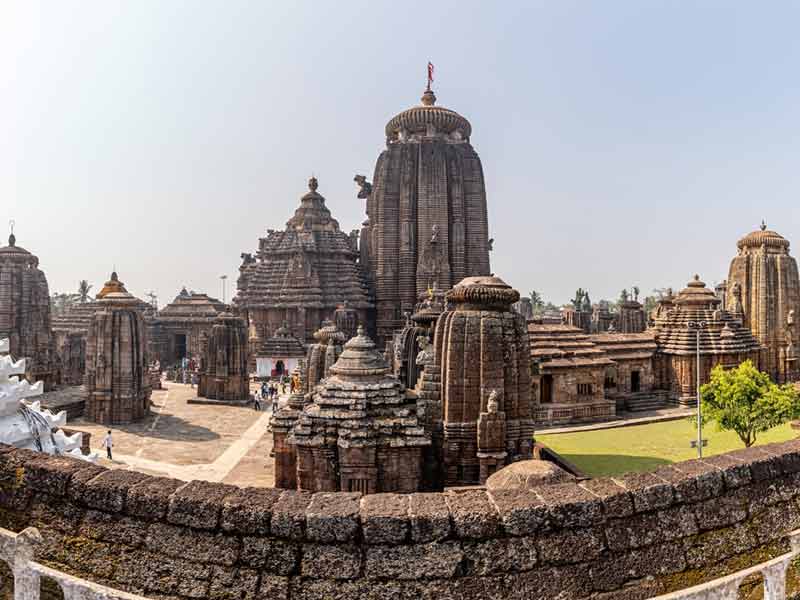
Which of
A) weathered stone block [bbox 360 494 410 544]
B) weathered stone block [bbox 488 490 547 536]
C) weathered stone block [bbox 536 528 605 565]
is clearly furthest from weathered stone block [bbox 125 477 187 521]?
weathered stone block [bbox 536 528 605 565]

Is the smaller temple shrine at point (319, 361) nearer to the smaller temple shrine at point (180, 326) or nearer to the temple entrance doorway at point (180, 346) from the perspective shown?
the smaller temple shrine at point (180, 326)

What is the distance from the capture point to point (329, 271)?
44844 mm

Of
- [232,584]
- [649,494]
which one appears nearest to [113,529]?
[232,584]

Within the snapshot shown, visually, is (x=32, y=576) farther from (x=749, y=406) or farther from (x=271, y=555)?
(x=749, y=406)

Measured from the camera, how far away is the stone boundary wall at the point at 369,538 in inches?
146

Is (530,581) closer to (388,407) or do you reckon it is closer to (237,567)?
(237,567)

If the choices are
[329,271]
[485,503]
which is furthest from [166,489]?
[329,271]

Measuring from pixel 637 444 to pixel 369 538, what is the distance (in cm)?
2163

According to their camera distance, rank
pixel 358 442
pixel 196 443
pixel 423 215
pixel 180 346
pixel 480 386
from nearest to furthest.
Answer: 1. pixel 358 442
2. pixel 480 386
3. pixel 196 443
4. pixel 423 215
5. pixel 180 346

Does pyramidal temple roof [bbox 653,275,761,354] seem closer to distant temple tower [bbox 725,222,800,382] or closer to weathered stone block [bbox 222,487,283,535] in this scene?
distant temple tower [bbox 725,222,800,382]

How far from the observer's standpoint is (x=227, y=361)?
104ft

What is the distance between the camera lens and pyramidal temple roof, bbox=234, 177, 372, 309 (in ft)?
142

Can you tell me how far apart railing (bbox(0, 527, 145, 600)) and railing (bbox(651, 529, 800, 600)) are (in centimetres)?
354

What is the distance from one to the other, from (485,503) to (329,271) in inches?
1632
